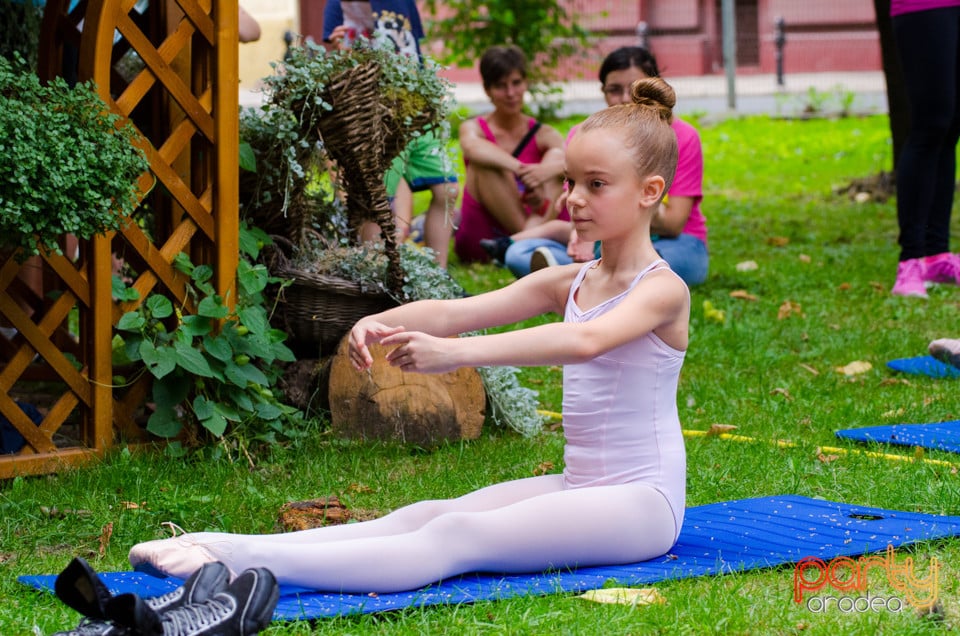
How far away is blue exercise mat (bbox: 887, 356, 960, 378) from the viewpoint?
5133mm

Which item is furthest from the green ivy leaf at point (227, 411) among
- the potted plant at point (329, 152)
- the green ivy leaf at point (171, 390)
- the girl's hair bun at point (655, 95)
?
the girl's hair bun at point (655, 95)

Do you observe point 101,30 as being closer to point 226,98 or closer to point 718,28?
point 226,98

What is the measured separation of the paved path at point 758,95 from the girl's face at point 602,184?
13.5 m

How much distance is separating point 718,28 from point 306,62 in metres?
22.0

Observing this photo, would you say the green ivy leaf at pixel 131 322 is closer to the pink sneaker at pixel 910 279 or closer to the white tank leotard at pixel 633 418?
the white tank leotard at pixel 633 418

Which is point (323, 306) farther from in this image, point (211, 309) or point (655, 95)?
point (655, 95)

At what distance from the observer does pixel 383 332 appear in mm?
2705

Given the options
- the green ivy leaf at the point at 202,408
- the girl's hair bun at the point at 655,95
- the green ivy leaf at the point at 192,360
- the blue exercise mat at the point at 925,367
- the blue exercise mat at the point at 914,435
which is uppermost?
the girl's hair bun at the point at 655,95

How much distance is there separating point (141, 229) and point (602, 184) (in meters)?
1.80

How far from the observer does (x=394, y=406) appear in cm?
441

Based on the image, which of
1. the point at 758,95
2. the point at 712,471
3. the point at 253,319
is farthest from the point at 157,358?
the point at 758,95

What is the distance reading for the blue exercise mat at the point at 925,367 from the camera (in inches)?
202

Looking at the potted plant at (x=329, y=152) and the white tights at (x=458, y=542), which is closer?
the white tights at (x=458, y=542)

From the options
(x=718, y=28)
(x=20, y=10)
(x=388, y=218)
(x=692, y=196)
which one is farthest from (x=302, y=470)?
(x=718, y=28)
